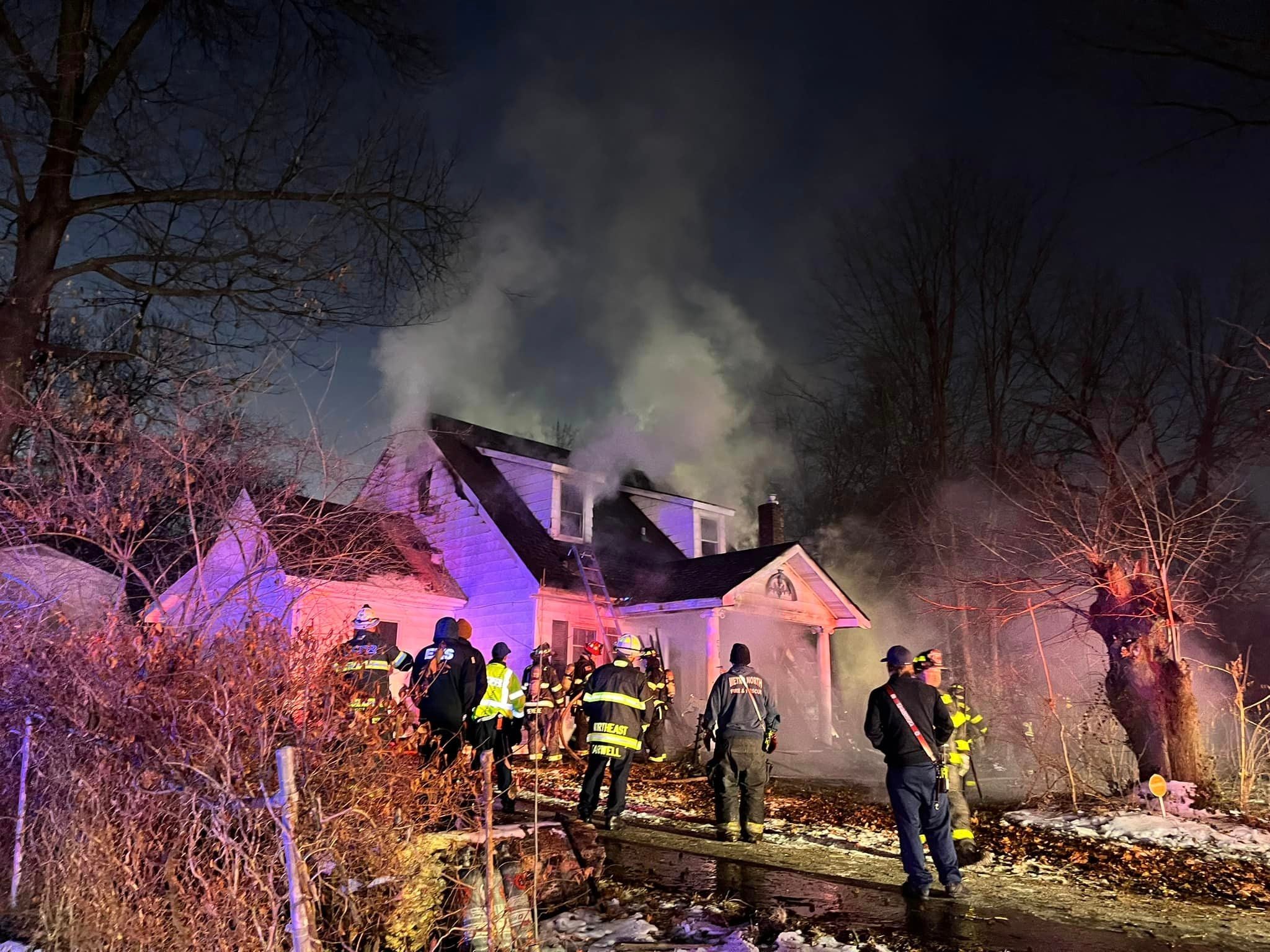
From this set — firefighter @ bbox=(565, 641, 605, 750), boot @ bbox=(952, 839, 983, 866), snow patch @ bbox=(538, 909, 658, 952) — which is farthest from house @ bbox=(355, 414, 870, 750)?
snow patch @ bbox=(538, 909, 658, 952)

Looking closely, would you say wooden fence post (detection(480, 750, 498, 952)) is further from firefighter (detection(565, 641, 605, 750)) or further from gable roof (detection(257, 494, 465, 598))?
A: firefighter (detection(565, 641, 605, 750))

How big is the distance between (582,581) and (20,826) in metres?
12.5

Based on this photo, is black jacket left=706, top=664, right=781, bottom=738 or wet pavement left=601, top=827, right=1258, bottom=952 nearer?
wet pavement left=601, top=827, right=1258, bottom=952

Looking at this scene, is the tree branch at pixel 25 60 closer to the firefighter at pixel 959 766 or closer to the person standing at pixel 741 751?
the person standing at pixel 741 751

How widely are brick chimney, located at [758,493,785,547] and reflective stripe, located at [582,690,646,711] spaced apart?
14.2m

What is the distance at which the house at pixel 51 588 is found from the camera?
6.02m

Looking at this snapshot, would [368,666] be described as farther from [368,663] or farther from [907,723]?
[907,723]

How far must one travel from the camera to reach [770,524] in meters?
22.0

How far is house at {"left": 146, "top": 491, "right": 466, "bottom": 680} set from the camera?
5.95m

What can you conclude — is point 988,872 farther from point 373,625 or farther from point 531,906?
point 373,625

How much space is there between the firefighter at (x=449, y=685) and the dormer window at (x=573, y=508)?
11.6 meters

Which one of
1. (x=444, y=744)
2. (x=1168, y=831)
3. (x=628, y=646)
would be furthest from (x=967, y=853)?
(x=444, y=744)

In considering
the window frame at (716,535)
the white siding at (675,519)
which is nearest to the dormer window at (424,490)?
the white siding at (675,519)

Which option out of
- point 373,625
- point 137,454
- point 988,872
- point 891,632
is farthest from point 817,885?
point 891,632
